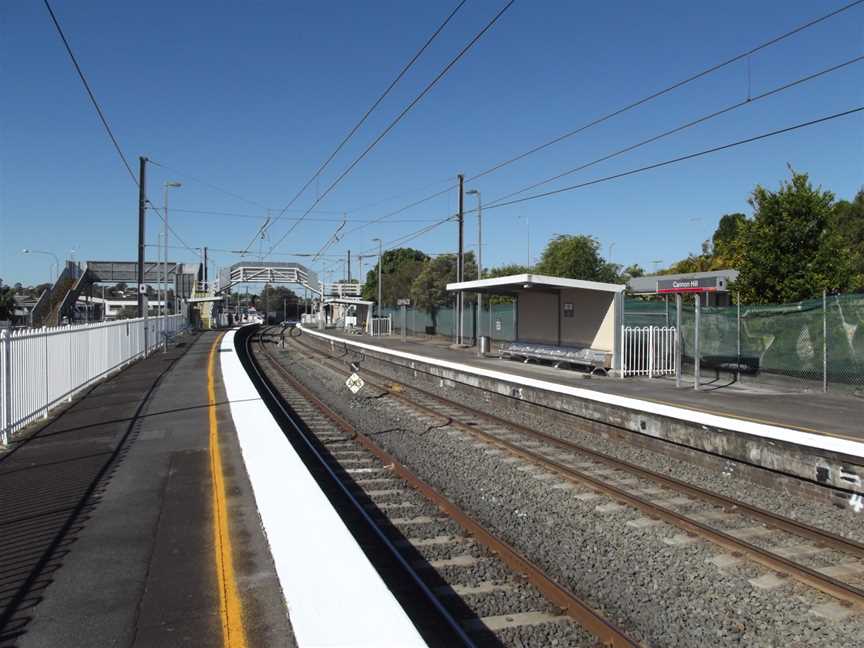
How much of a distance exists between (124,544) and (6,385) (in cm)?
546

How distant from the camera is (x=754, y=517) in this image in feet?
25.4

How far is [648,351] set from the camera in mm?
20828

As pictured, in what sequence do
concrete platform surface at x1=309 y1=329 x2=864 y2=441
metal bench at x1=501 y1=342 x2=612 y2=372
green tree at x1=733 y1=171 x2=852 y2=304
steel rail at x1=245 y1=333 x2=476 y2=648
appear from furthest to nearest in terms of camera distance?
metal bench at x1=501 y1=342 x2=612 y2=372, green tree at x1=733 y1=171 x2=852 y2=304, concrete platform surface at x1=309 y1=329 x2=864 y2=441, steel rail at x1=245 y1=333 x2=476 y2=648

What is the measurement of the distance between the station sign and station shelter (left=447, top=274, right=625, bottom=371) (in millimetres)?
3020

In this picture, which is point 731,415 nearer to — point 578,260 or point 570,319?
point 570,319

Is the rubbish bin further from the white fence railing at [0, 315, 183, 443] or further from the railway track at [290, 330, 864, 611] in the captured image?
the railway track at [290, 330, 864, 611]

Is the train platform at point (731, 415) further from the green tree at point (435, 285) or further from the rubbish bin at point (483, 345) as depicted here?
the green tree at point (435, 285)

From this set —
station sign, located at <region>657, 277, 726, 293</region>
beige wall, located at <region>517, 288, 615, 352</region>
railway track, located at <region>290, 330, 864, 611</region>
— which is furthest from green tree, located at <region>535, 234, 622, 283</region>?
railway track, located at <region>290, 330, 864, 611</region>

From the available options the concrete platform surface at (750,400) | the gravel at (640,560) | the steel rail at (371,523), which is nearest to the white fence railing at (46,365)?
the steel rail at (371,523)

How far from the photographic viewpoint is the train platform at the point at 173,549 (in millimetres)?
4113

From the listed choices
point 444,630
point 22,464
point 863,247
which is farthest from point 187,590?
point 863,247

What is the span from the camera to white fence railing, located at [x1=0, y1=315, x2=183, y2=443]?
9717 mm

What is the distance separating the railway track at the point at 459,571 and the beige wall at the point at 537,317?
52.8 ft

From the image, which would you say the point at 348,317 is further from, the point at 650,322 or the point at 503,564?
the point at 503,564
